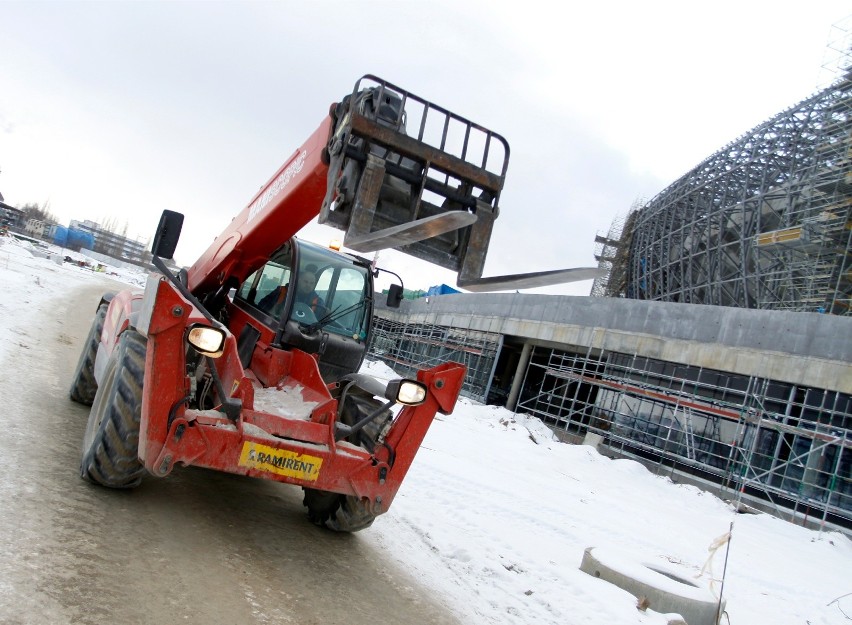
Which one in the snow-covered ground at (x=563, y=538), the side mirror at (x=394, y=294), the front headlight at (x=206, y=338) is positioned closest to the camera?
the front headlight at (x=206, y=338)

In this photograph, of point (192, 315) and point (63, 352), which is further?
point (63, 352)

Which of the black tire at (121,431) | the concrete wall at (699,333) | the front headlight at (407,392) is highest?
the concrete wall at (699,333)

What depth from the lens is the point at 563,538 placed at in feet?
23.8

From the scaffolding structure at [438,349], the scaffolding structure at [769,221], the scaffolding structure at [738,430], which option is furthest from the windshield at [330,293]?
the scaffolding structure at [769,221]

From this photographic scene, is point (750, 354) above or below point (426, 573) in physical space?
above

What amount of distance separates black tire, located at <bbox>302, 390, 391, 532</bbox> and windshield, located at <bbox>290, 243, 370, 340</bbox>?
29.1 inches

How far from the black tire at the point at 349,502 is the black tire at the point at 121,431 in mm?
1364

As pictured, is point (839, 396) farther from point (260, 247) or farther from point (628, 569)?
point (260, 247)

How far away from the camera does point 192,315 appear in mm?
4293

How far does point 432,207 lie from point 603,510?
6.95 metres

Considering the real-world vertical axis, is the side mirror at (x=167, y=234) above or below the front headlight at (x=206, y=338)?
above

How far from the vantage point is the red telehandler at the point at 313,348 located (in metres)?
3.97

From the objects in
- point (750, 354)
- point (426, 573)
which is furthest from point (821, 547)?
point (426, 573)

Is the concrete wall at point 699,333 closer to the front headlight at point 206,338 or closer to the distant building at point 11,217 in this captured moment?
the front headlight at point 206,338
